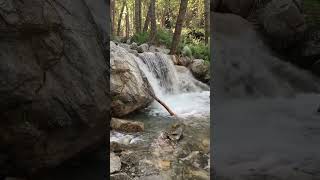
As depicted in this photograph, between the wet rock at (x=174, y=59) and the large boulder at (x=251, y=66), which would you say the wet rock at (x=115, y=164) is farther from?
the wet rock at (x=174, y=59)

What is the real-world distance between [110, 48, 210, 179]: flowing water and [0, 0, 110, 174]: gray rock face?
3.32 ft

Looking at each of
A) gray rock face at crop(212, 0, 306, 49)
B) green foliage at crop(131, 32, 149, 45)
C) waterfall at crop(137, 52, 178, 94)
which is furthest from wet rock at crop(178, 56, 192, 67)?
gray rock face at crop(212, 0, 306, 49)

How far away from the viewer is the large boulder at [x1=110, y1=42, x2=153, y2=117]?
5.15 m

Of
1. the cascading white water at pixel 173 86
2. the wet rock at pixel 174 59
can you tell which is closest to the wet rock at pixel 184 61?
the wet rock at pixel 174 59

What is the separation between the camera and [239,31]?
3.34 m

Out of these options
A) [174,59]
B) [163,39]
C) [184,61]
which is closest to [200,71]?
[184,61]

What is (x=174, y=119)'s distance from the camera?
552cm

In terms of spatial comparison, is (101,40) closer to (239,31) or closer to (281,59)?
(239,31)

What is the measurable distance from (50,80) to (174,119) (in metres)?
3.05

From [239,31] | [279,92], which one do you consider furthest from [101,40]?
[279,92]

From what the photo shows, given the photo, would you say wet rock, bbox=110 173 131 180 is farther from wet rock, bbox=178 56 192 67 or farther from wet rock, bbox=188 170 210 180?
wet rock, bbox=178 56 192 67

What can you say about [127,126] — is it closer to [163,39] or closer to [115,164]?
[115,164]

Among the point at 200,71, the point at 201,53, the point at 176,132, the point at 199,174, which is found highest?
the point at 201,53

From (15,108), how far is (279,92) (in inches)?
95.9
